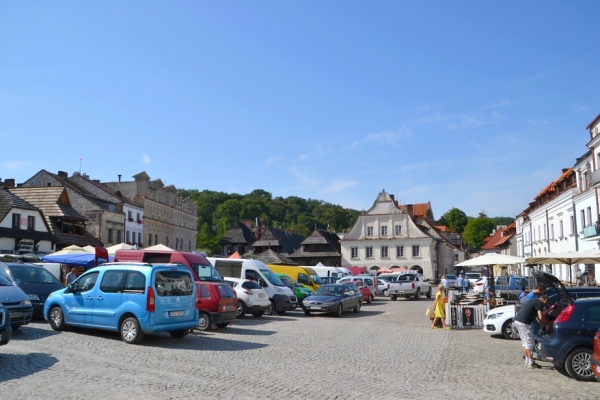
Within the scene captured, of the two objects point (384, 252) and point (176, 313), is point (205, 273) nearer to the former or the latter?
point (176, 313)

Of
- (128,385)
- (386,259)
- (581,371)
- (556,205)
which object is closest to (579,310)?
(581,371)

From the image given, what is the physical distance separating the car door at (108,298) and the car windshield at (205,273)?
18.4 feet

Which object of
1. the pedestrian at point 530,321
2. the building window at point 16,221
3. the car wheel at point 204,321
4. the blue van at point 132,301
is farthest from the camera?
the building window at point 16,221

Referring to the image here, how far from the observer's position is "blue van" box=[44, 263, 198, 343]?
13219mm

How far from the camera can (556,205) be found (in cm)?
4716

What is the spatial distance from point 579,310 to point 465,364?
2.75 meters

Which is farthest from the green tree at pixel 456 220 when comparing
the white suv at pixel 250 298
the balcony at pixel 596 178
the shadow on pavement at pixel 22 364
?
the shadow on pavement at pixel 22 364

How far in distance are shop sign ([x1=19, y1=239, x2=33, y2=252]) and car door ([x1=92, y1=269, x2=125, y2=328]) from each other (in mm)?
28605

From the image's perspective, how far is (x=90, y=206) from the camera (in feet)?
182

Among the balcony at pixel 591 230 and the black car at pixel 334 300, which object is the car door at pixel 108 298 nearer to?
the black car at pixel 334 300

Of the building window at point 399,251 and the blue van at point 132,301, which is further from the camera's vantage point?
the building window at point 399,251

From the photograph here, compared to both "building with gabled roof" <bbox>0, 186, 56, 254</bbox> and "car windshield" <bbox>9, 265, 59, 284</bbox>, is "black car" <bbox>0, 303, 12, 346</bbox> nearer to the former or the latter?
"car windshield" <bbox>9, 265, 59, 284</bbox>

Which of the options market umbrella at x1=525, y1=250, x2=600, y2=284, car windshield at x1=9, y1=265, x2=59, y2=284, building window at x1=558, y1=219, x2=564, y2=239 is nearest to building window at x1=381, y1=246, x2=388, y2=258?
building window at x1=558, y1=219, x2=564, y2=239

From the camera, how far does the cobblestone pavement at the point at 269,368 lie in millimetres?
8805
